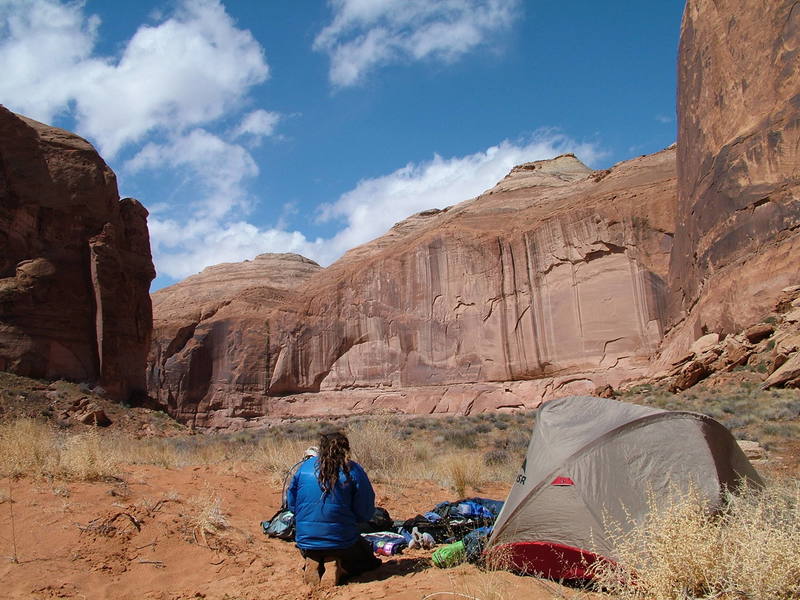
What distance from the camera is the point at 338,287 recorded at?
43250mm

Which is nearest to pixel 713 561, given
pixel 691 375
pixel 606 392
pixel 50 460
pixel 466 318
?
pixel 50 460

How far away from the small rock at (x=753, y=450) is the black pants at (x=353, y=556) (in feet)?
25.6

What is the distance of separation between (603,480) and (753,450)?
7217 millimetres

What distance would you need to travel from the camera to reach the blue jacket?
4773mm

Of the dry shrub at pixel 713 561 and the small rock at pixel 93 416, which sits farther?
the small rock at pixel 93 416

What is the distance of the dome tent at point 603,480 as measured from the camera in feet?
15.6

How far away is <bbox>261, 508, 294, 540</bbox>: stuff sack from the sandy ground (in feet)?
0.40

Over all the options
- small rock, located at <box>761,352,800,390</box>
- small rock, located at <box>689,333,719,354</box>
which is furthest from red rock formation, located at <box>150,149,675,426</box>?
small rock, located at <box>761,352,800,390</box>

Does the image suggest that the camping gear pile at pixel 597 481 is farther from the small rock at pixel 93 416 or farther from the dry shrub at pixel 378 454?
the small rock at pixel 93 416

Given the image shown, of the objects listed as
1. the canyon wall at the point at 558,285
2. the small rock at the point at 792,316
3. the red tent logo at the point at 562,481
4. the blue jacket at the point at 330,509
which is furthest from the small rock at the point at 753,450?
the canyon wall at the point at 558,285

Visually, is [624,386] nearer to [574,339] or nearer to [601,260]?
[574,339]

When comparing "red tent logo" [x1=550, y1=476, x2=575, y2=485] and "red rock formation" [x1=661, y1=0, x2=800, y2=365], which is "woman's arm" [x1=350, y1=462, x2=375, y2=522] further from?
"red rock formation" [x1=661, y1=0, x2=800, y2=365]

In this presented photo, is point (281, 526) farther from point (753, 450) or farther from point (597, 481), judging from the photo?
point (753, 450)

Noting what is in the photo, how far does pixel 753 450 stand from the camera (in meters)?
10.4
